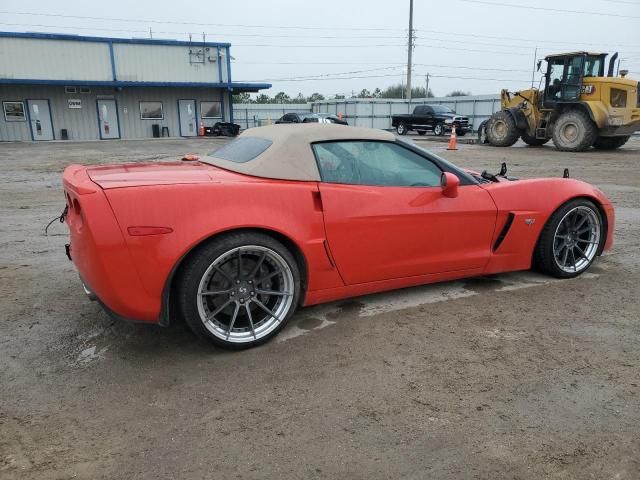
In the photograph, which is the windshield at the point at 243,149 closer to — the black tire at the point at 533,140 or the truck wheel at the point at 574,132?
the truck wheel at the point at 574,132

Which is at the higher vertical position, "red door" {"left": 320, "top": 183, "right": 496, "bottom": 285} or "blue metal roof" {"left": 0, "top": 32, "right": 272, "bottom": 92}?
"blue metal roof" {"left": 0, "top": 32, "right": 272, "bottom": 92}

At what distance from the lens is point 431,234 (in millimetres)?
3629

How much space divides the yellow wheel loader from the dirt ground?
46.8 ft

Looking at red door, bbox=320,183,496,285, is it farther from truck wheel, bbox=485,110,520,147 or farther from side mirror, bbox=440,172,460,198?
truck wheel, bbox=485,110,520,147

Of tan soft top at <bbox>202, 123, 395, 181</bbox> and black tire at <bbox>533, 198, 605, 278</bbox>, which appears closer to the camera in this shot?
tan soft top at <bbox>202, 123, 395, 181</bbox>

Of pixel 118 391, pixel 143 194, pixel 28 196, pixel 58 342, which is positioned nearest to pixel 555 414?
pixel 118 391

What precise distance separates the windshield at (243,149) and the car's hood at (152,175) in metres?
0.18

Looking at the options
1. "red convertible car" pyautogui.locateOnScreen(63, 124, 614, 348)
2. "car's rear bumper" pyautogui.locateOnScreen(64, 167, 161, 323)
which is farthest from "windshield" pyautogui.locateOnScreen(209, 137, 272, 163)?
"car's rear bumper" pyautogui.locateOnScreen(64, 167, 161, 323)

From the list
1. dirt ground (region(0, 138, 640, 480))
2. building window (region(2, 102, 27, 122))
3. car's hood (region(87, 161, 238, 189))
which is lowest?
dirt ground (region(0, 138, 640, 480))

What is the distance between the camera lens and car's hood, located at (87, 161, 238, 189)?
114 inches

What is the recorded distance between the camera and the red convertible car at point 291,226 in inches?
109

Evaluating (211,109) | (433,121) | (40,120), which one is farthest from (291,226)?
(211,109)

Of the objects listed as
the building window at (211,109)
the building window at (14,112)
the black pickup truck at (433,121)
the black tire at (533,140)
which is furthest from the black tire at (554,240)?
the building window at (14,112)

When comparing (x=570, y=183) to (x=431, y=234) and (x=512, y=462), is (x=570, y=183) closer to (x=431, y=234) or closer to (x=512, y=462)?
(x=431, y=234)
